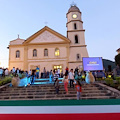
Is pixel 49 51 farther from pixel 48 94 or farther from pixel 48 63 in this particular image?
pixel 48 94

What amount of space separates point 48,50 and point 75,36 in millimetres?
6840

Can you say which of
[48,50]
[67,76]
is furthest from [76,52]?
[67,76]

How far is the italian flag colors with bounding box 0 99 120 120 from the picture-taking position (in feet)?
4.77

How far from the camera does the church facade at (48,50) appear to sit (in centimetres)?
2602

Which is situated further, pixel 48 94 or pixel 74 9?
Result: pixel 74 9

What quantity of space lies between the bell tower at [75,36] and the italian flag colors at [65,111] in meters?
24.1

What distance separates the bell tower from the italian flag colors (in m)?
24.1

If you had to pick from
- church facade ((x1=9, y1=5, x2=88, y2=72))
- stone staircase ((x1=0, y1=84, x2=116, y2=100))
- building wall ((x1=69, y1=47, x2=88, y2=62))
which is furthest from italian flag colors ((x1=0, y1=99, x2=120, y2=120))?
building wall ((x1=69, y1=47, x2=88, y2=62))

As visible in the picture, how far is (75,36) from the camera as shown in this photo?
27875 mm

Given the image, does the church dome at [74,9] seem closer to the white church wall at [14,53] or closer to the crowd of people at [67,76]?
the white church wall at [14,53]

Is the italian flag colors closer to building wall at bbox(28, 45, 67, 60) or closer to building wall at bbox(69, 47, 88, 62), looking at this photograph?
building wall at bbox(69, 47, 88, 62)

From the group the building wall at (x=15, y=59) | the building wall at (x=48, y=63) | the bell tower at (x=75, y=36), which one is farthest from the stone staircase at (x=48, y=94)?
the building wall at (x=15, y=59)
